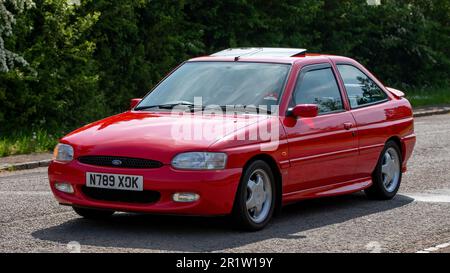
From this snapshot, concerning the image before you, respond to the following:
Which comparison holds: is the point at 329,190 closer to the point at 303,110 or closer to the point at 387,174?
the point at 303,110

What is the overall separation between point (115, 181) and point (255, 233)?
1.31m

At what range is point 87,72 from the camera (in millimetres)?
19906

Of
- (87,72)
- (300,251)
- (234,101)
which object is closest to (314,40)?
(87,72)

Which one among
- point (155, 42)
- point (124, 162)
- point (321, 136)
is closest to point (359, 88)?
point (321, 136)

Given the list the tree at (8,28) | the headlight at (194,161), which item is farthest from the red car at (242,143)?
the tree at (8,28)

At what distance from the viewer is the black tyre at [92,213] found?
34.4 feet

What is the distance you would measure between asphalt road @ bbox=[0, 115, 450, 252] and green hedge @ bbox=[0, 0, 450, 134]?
19.7ft

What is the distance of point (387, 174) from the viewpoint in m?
12.3

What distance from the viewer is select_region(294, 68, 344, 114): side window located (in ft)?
36.3

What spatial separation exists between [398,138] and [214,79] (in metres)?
2.49

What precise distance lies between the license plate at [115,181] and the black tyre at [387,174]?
3.39 m

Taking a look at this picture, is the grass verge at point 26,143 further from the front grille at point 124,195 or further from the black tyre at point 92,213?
the front grille at point 124,195

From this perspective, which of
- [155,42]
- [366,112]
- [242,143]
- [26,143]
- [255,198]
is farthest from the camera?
[155,42]
